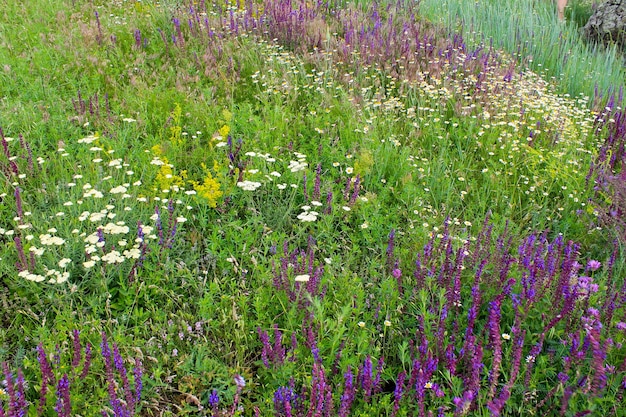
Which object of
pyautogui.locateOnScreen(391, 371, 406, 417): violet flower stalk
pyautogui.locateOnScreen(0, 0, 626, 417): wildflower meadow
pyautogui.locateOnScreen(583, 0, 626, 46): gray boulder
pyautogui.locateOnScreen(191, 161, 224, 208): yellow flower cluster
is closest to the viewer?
pyautogui.locateOnScreen(391, 371, 406, 417): violet flower stalk

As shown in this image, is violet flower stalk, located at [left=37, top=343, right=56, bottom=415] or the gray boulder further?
the gray boulder

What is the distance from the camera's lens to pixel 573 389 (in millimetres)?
2072

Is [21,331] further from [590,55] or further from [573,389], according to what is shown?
[590,55]

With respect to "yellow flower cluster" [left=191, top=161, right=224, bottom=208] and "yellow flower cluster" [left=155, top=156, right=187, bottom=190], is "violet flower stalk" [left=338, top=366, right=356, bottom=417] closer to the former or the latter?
"yellow flower cluster" [left=191, top=161, right=224, bottom=208]

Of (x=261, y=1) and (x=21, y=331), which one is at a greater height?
(x=261, y=1)

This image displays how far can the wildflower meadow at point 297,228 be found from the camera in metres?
2.22

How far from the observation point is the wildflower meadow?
2225mm

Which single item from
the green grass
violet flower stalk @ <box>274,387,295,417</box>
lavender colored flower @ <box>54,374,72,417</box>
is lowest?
violet flower stalk @ <box>274,387,295,417</box>

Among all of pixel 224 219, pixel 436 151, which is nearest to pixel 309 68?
pixel 436 151

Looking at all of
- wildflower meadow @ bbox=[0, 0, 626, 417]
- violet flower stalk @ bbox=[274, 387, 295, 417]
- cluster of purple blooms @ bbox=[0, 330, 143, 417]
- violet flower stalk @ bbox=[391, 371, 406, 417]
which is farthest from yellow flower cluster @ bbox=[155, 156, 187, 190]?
violet flower stalk @ bbox=[391, 371, 406, 417]

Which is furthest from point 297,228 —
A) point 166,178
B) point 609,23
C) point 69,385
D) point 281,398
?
point 609,23

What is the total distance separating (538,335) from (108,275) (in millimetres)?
2195

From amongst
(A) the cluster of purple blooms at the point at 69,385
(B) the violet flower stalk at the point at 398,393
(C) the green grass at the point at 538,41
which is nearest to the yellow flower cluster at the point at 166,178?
(A) the cluster of purple blooms at the point at 69,385

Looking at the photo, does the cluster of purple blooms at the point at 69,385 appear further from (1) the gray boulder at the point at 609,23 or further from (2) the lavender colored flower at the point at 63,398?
(1) the gray boulder at the point at 609,23
